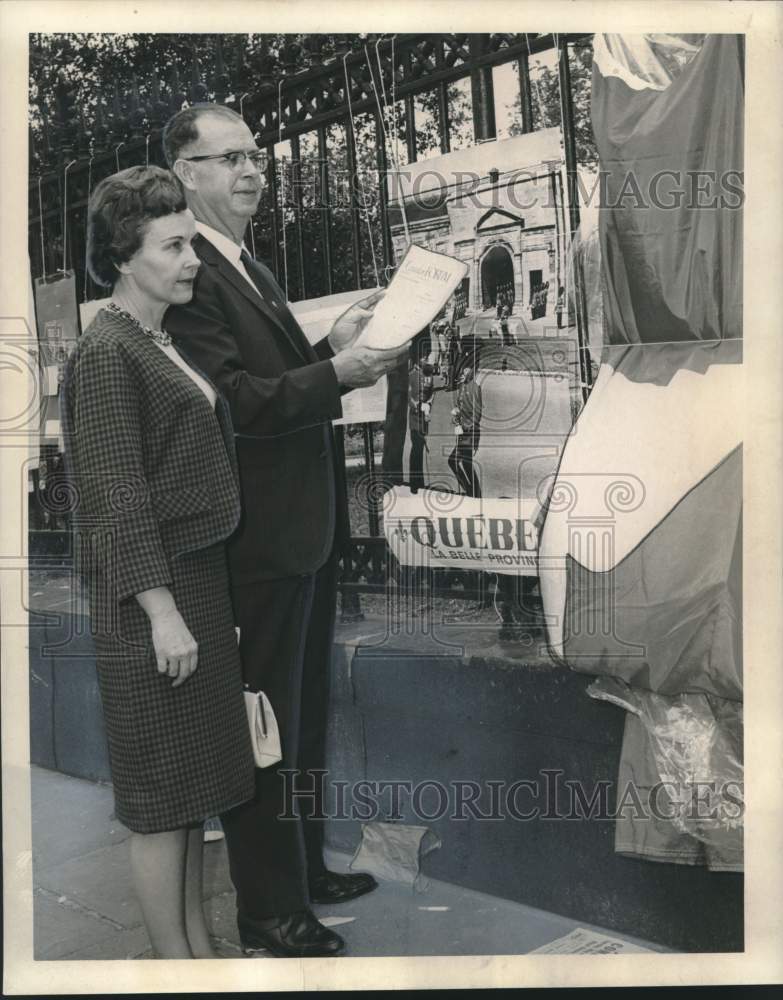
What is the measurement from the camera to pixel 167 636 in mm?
2744

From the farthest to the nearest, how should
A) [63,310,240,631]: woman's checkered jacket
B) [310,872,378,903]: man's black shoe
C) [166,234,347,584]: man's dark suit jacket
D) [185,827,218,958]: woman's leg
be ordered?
1. [310,872,378,903]: man's black shoe
2. [166,234,347,584]: man's dark suit jacket
3. [185,827,218,958]: woman's leg
4. [63,310,240,631]: woman's checkered jacket

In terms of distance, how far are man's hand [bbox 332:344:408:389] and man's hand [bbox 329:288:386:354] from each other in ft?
0.26

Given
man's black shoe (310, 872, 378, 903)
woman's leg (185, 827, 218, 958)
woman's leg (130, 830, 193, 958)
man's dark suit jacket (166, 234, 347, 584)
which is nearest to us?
woman's leg (130, 830, 193, 958)

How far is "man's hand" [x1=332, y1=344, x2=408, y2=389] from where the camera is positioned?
3188 millimetres

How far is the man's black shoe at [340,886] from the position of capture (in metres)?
3.35

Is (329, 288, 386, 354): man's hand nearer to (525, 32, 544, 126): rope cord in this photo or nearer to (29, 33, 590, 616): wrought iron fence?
(29, 33, 590, 616): wrought iron fence

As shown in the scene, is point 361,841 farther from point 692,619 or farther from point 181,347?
point 181,347

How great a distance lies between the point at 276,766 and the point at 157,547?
94cm

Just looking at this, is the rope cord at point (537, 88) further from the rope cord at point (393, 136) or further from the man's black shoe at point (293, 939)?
the man's black shoe at point (293, 939)

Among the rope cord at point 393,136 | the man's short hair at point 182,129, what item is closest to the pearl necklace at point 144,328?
the man's short hair at point 182,129

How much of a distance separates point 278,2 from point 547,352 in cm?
140

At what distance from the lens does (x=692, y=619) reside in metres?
3.07

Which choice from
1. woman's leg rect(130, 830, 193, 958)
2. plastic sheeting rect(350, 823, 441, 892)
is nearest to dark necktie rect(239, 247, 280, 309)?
woman's leg rect(130, 830, 193, 958)

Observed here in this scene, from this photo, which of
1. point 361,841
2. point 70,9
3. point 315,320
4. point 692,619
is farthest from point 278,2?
point 361,841
